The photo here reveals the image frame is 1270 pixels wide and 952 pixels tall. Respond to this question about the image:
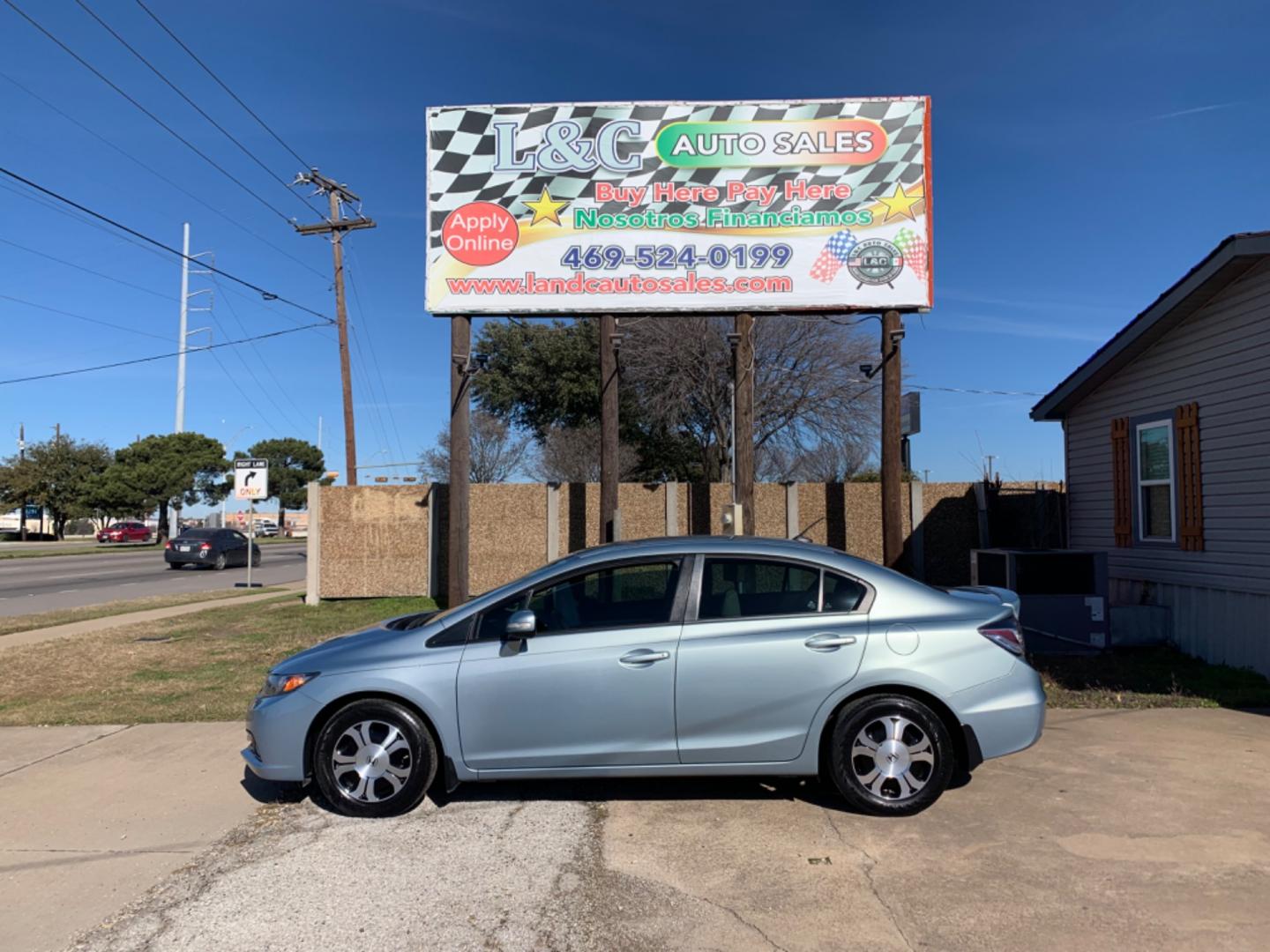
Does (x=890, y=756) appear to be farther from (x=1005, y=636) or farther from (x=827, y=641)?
(x=1005, y=636)

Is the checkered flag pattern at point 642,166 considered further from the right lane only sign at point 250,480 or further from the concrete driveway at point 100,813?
the right lane only sign at point 250,480

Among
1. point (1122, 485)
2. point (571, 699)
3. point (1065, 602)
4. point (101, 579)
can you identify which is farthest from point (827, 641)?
point (101, 579)

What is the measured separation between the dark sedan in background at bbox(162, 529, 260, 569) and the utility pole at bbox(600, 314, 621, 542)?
22.8 metres

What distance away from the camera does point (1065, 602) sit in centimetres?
962

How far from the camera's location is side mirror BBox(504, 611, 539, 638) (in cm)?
481

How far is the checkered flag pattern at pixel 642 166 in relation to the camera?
1131 cm

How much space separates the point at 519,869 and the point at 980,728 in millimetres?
2600

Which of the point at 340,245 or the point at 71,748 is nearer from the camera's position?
the point at 71,748

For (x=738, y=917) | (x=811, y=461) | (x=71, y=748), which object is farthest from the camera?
(x=811, y=461)

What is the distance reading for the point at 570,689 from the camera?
485 cm

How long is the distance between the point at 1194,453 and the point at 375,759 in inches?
359

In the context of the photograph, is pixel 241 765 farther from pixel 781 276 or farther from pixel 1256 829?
pixel 781 276

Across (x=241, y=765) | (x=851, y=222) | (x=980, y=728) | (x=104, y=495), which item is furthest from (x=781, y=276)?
(x=104, y=495)

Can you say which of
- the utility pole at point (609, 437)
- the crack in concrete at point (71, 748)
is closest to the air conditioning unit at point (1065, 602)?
the utility pole at point (609, 437)
